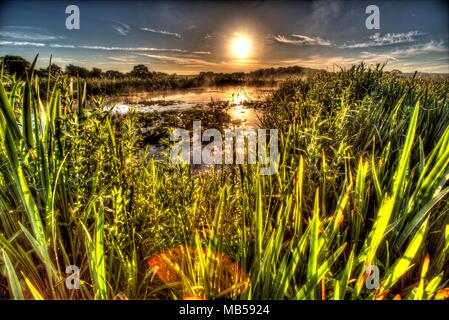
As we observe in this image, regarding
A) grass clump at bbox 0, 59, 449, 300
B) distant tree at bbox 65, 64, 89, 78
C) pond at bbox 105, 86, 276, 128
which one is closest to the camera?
grass clump at bbox 0, 59, 449, 300

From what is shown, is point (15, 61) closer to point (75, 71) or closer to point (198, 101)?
point (75, 71)

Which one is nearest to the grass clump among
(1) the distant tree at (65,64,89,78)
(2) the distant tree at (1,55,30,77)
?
(2) the distant tree at (1,55,30,77)

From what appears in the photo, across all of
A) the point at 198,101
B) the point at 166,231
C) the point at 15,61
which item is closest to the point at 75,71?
the point at 15,61

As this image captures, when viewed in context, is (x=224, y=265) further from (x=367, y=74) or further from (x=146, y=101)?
(x=146, y=101)

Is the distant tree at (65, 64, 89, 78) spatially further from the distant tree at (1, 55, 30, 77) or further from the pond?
the pond

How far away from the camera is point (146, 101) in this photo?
6074 millimetres

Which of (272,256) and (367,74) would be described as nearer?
(272,256)

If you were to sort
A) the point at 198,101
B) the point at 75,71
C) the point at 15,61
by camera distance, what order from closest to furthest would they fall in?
the point at 15,61 < the point at 75,71 < the point at 198,101

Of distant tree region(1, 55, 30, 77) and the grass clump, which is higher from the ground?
distant tree region(1, 55, 30, 77)

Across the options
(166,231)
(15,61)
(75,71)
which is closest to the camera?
(166,231)
